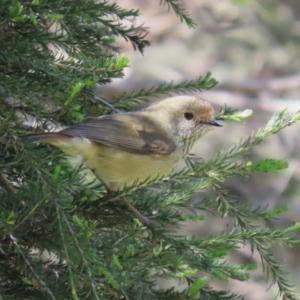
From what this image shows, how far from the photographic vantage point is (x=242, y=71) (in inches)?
336

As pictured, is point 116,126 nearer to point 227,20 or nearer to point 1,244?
point 1,244

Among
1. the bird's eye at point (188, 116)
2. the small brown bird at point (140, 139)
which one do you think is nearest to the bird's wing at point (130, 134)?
the small brown bird at point (140, 139)

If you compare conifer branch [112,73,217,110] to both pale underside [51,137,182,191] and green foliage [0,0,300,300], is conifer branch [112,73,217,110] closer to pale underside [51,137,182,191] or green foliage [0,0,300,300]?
green foliage [0,0,300,300]

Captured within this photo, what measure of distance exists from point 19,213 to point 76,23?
90 cm

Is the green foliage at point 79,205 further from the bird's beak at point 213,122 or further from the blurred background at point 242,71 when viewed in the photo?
the blurred background at point 242,71

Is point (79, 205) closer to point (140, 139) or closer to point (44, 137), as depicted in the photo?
point (44, 137)

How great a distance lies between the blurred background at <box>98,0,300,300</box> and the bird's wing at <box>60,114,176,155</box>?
3524 millimetres

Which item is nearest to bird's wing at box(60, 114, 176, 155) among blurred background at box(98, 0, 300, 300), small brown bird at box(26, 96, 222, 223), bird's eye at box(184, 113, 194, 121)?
small brown bird at box(26, 96, 222, 223)

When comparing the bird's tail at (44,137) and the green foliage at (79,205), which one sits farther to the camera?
the bird's tail at (44,137)

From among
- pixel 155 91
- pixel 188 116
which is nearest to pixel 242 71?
pixel 188 116

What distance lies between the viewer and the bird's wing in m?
3.09

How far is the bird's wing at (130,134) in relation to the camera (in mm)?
3092

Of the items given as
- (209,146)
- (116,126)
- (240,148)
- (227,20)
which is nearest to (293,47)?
(227,20)

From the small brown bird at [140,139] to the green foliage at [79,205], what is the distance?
0.31 meters
